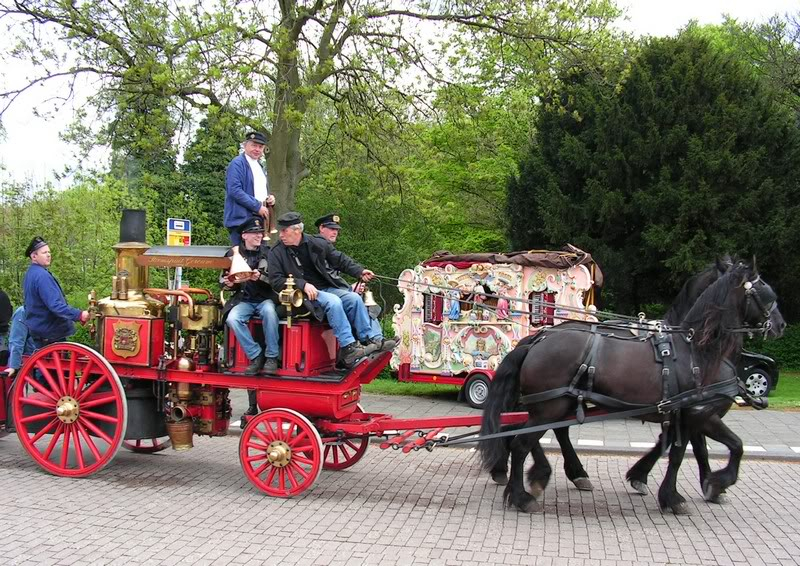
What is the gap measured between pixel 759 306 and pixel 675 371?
0.82 metres

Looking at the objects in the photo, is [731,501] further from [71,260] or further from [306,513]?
[71,260]

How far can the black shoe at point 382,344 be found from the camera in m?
6.42

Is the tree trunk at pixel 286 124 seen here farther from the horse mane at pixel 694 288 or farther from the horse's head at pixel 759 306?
the horse's head at pixel 759 306

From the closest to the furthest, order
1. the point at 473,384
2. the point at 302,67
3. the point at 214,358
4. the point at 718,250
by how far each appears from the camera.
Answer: the point at 214,358 → the point at 473,384 → the point at 302,67 → the point at 718,250

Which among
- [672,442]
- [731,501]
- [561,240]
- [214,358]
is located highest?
[561,240]

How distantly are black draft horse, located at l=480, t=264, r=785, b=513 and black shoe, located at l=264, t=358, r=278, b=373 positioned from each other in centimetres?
185

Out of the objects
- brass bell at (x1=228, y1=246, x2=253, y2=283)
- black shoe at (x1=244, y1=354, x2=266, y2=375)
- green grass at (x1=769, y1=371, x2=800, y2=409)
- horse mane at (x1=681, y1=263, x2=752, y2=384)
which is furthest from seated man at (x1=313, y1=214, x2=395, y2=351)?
green grass at (x1=769, y1=371, x2=800, y2=409)

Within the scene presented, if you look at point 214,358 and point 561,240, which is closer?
point 214,358

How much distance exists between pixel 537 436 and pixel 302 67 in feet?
27.5

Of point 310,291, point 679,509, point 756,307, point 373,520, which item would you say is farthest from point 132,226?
point 756,307

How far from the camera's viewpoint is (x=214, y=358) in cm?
692

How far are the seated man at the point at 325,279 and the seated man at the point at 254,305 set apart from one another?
0.83 feet

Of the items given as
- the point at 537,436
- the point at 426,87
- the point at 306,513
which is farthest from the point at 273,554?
Result: the point at 426,87

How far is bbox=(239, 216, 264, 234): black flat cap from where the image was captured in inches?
273
